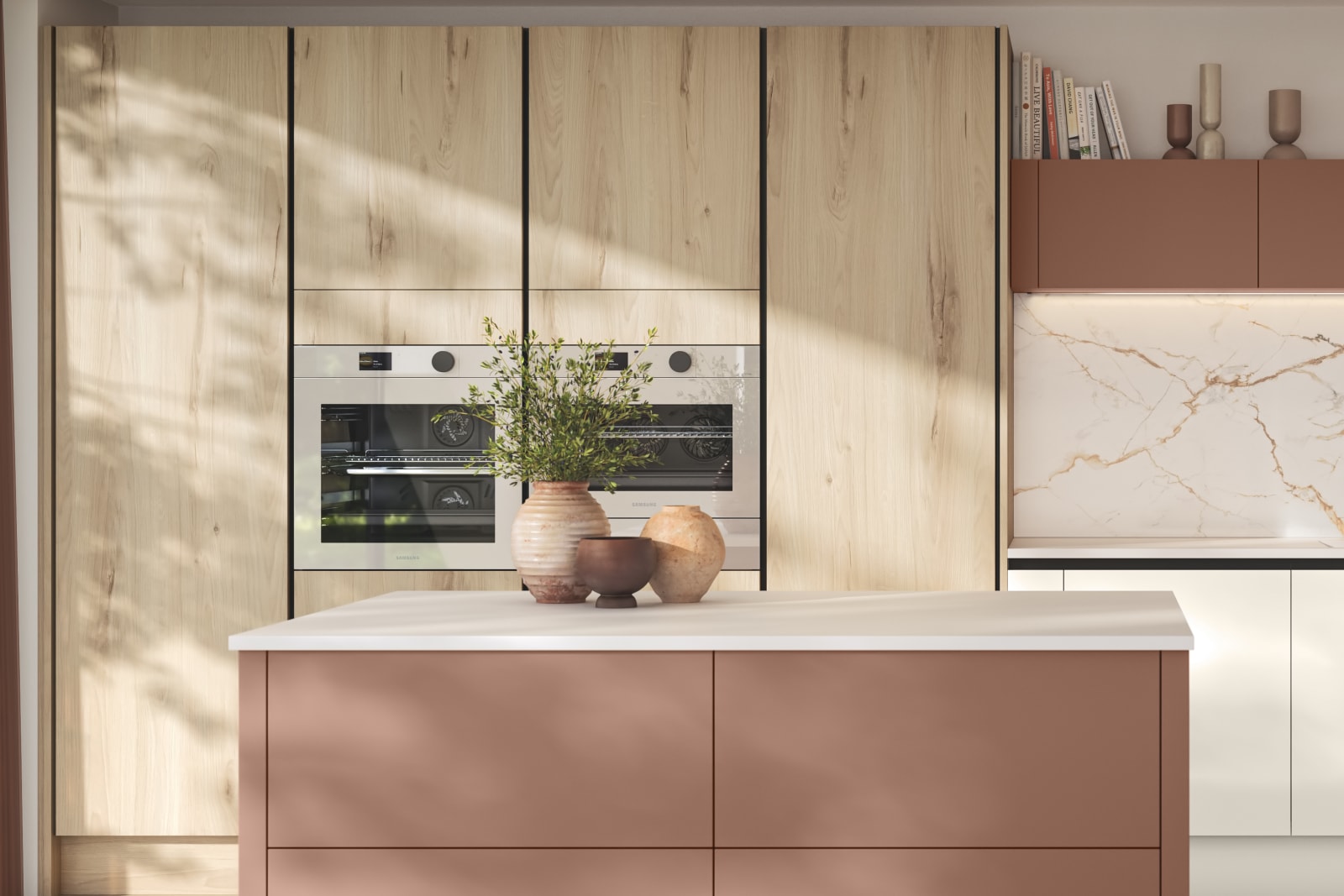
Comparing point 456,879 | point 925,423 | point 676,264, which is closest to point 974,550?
point 925,423

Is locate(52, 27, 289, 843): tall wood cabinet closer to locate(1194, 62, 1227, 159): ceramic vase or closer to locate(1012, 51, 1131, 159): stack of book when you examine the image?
locate(1012, 51, 1131, 159): stack of book

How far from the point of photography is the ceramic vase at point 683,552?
199 centimetres

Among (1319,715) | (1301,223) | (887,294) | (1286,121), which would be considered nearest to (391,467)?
(887,294)

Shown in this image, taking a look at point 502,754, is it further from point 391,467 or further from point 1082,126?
point 1082,126

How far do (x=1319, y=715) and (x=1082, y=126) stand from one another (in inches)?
73.1

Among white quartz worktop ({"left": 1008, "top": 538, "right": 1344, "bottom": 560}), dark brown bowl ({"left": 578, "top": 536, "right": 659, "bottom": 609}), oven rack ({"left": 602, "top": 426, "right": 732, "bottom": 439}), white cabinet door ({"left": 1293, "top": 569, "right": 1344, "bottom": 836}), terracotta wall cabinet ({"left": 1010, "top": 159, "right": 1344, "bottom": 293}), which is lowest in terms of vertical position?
white cabinet door ({"left": 1293, "top": 569, "right": 1344, "bottom": 836})

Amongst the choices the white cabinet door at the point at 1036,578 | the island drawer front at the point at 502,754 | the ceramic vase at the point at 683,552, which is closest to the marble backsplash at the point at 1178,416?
the white cabinet door at the point at 1036,578

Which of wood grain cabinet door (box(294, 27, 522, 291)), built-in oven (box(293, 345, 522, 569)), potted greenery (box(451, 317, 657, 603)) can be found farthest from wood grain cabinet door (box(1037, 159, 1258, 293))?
potted greenery (box(451, 317, 657, 603))

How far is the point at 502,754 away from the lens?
174cm

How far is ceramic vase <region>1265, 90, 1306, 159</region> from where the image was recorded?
3.56 metres

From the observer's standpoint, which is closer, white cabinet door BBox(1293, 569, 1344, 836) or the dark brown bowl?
the dark brown bowl

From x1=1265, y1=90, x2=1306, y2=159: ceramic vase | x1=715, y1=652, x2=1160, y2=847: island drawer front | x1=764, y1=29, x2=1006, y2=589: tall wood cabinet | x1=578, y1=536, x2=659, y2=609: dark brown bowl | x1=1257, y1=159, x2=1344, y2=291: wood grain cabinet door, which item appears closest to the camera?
x1=715, y1=652, x2=1160, y2=847: island drawer front

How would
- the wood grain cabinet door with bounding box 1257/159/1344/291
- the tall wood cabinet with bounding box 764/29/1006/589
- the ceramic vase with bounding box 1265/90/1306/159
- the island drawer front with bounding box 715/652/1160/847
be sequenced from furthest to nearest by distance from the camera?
the ceramic vase with bounding box 1265/90/1306/159, the wood grain cabinet door with bounding box 1257/159/1344/291, the tall wood cabinet with bounding box 764/29/1006/589, the island drawer front with bounding box 715/652/1160/847

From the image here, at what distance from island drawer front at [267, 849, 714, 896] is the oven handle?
156cm
